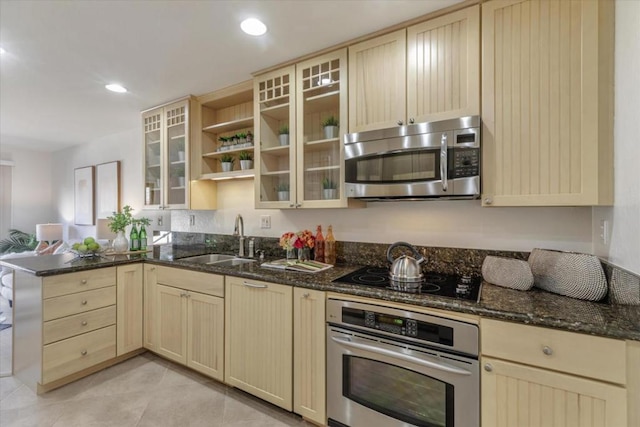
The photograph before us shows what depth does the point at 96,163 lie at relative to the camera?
180 inches

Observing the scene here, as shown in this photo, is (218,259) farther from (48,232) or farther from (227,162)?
(48,232)

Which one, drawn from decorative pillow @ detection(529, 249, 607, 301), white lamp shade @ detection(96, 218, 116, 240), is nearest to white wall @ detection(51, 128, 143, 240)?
white lamp shade @ detection(96, 218, 116, 240)

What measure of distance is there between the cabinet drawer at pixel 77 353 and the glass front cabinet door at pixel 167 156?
48.6 inches

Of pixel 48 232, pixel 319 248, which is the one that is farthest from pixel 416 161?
pixel 48 232

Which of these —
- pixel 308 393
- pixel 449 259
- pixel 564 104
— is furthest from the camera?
pixel 449 259

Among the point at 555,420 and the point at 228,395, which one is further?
the point at 228,395

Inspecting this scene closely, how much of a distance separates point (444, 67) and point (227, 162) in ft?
6.33

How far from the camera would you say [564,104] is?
54.9 inches

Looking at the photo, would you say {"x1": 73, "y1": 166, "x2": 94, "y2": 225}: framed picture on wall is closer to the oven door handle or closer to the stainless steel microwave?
the stainless steel microwave

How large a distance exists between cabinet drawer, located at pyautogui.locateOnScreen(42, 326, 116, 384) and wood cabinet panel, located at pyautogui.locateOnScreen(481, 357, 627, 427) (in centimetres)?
260

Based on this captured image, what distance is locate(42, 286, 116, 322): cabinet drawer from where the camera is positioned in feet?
6.77

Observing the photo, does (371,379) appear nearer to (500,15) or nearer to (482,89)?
(482,89)

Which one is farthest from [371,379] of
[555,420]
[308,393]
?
[555,420]

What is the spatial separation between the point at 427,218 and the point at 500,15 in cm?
116
